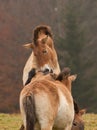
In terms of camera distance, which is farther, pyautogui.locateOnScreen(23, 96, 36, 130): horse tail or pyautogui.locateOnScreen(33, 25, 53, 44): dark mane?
pyautogui.locateOnScreen(33, 25, 53, 44): dark mane

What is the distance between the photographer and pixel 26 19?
49125 mm

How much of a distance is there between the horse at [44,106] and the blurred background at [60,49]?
89.4 feet

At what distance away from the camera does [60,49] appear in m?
39.3

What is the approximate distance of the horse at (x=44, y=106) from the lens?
690 cm

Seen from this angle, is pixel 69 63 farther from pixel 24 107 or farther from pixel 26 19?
pixel 24 107

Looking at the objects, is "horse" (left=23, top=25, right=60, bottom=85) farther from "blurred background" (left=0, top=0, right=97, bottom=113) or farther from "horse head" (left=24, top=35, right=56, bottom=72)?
"blurred background" (left=0, top=0, right=97, bottom=113)

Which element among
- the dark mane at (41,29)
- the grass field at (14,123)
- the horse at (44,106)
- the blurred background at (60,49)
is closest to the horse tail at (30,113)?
the horse at (44,106)

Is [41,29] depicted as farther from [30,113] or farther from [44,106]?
[30,113]

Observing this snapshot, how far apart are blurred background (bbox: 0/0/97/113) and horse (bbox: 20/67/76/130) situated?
89.4 feet

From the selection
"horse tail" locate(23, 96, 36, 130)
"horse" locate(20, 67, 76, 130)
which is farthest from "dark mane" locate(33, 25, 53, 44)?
"horse tail" locate(23, 96, 36, 130)

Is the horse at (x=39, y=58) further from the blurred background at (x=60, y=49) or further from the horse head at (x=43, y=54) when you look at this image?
the blurred background at (x=60, y=49)

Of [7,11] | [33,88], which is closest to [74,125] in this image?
[33,88]

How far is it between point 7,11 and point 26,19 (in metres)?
1.99

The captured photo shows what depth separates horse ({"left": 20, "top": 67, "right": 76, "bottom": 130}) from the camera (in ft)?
22.6
